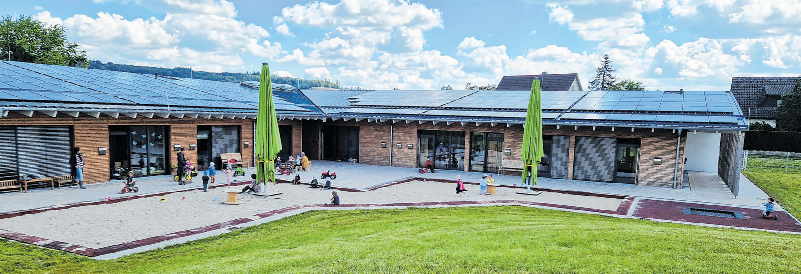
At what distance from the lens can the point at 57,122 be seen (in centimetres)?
1717

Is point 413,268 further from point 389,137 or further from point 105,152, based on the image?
point 389,137

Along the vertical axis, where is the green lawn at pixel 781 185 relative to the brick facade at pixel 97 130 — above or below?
below

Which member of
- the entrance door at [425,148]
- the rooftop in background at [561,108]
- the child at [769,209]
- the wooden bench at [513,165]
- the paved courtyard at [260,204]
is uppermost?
the rooftop in background at [561,108]

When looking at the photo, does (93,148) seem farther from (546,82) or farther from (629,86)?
(629,86)

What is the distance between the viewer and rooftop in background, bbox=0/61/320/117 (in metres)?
16.8

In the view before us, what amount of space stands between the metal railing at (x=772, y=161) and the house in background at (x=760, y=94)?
14.0 m

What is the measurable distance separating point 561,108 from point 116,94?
21910 millimetres

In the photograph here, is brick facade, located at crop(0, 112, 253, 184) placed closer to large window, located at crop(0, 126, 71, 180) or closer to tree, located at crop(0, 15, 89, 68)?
large window, located at crop(0, 126, 71, 180)

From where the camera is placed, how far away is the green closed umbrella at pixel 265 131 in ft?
50.4

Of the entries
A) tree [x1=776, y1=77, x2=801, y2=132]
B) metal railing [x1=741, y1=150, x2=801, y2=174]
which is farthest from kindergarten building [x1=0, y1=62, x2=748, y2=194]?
tree [x1=776, y1=77, x2=801, y2=132]

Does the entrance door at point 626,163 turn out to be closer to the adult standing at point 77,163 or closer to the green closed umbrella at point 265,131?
the green closed umbrella at point 265,131

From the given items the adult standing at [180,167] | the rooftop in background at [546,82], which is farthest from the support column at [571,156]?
the rooftop in background at [546,82]

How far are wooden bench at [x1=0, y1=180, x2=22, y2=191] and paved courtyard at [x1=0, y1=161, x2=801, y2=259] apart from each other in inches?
10.7

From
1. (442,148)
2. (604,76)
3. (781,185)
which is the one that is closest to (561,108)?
(442,148)
